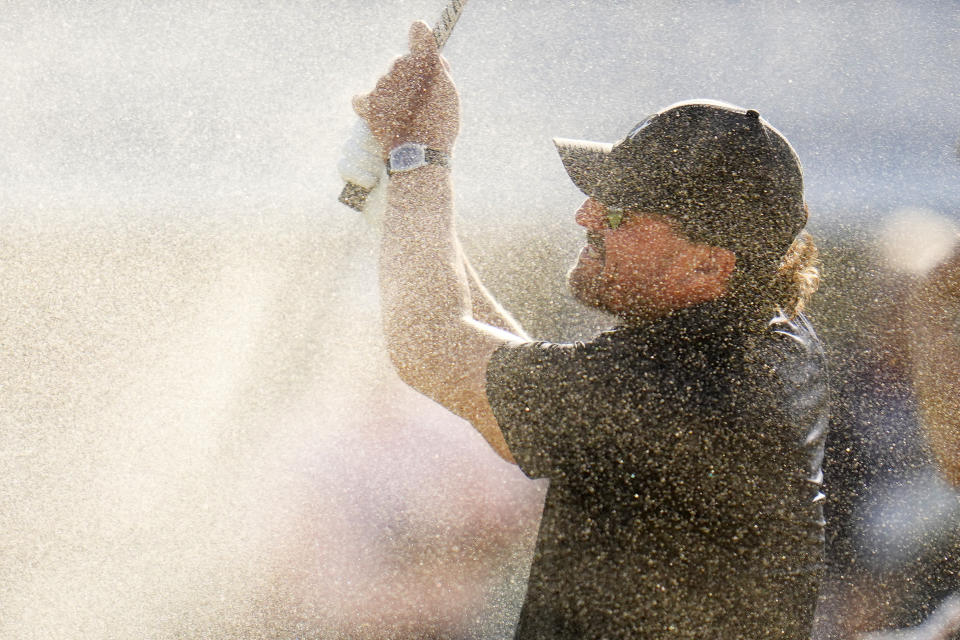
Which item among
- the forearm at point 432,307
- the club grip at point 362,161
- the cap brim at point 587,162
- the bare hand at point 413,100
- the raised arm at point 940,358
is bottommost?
the raised arm at point 940,358

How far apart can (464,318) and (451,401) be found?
0.53 feet

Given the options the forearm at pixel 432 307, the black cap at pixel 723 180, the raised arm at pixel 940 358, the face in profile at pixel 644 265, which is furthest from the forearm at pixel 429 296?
the raised arm at pixel 940 358

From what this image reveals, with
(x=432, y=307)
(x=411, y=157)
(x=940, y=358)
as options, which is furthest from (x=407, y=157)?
(x=940, y=358)

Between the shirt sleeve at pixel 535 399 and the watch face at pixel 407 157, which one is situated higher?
the watch face at pixel 407 157

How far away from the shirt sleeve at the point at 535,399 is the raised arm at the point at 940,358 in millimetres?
2685

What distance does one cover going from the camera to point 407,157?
1.27 metres

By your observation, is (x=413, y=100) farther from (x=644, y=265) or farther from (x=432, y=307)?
(x=644, y=265)

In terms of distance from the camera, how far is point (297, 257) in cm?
310

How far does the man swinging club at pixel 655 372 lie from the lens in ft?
3.28

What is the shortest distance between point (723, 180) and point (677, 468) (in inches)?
21.8

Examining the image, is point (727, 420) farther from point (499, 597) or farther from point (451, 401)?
point (499, 597)

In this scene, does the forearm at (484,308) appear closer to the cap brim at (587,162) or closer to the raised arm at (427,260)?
the raised arm at (427,260)

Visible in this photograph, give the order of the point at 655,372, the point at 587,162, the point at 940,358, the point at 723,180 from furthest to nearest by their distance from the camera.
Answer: the point at 940,358
the point at 587,162
the point at 723,180
the point at 655,372

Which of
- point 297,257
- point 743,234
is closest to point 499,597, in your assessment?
point 297,257
